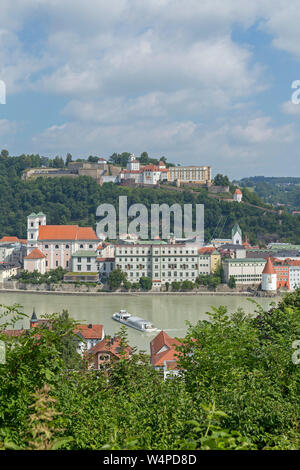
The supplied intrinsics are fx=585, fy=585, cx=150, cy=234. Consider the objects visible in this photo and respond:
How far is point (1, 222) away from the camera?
23.7 metres

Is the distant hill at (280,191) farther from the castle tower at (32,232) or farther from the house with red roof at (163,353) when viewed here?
the house with red roof at (163,353)

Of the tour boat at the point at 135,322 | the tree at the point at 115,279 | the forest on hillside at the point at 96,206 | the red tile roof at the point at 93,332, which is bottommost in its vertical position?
the tour boat at the point at 135,322

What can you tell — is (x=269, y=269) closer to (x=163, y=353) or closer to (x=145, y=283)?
(x=145, y=283)

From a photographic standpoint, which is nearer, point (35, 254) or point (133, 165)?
point (35, 254)

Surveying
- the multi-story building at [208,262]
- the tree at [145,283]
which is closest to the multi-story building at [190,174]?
the multi-story building at [208,262]

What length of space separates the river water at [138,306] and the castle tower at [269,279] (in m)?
0.93

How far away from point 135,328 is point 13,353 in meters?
7.77

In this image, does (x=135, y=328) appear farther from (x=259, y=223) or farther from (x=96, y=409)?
(x=259, y=223)

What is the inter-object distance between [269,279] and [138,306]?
164 inches

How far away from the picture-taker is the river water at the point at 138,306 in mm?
9633

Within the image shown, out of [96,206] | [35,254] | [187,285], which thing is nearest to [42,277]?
[35,254]

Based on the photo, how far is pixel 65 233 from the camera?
1761cm

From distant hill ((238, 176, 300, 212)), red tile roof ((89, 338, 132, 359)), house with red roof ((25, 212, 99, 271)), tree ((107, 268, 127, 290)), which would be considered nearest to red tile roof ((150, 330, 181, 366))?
red tile roof ((89, 338, 132, 359))

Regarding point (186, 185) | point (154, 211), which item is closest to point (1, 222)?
point (154, 211)
